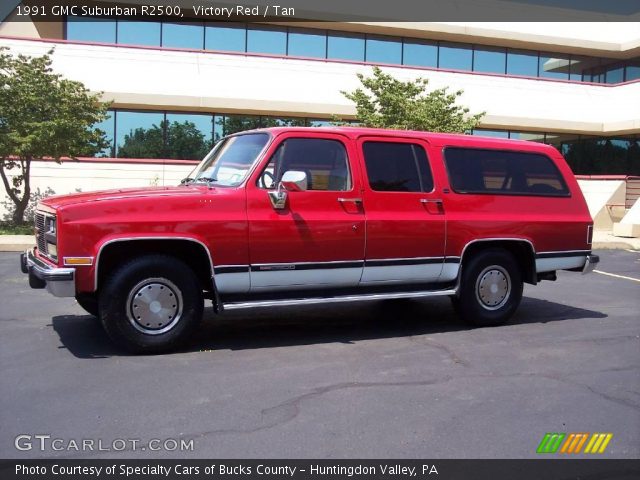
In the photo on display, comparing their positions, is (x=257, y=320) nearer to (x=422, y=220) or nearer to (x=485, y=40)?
(x=422, y=220)

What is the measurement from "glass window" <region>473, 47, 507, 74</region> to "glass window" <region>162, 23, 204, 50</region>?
35.8 ft

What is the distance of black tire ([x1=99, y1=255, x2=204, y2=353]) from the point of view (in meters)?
5.50

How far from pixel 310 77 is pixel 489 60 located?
8280mm

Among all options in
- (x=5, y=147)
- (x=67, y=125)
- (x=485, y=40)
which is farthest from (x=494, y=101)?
(x=5, y=147)

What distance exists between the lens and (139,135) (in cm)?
2061

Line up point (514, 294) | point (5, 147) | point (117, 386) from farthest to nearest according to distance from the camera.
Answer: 1. point (5, 147)
2. point (514, 294)
3. point (117, 386)

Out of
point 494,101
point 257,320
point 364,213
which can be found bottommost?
point 257,320

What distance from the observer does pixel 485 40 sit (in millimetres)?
25359

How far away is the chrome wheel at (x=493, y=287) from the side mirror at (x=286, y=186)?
7.97ft

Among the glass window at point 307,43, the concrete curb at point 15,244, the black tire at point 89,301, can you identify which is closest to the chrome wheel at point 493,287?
the black tire at point 89,301

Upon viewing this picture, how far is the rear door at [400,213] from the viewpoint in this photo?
6.40 m

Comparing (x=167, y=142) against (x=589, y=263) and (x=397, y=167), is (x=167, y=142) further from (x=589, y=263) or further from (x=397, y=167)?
(x=589, y=263)
